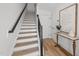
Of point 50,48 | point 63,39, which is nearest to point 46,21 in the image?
point 50,48

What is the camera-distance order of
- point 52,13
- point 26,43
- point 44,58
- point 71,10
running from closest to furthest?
point 44,58 → point 52,13 → point 71,10 → point 26,43

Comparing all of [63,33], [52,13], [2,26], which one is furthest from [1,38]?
[63,33]

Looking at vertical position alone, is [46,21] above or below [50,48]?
above

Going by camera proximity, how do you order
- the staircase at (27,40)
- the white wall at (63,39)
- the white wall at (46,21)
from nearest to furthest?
the white wall at (46,21) → the white wall at (63,39) → the staircase at (27,40)

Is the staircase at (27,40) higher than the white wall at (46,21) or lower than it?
lower

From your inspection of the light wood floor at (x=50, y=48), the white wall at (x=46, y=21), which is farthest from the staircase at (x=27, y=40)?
the white wall at (x=46, y=21)

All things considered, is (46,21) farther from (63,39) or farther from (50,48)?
(63,39)

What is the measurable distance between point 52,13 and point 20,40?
1271mm

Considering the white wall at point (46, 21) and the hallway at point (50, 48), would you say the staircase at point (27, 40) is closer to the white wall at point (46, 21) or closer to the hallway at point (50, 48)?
the hallway at point (50, 48)

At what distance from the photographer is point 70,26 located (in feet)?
8.22

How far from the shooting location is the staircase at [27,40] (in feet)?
8.03

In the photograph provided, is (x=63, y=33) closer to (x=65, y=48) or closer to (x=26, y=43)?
(x=65, y=48)

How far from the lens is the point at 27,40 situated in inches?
115

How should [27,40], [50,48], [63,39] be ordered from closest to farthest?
[50,48] → [63,39] → [27,40]
